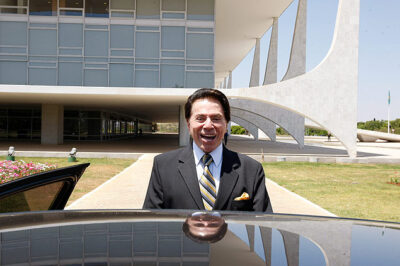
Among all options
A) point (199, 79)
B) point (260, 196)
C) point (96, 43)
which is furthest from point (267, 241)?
point (96, 43)

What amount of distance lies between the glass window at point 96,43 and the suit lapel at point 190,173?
2246cm

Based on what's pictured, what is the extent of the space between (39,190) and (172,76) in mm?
21665

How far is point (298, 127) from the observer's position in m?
32.3

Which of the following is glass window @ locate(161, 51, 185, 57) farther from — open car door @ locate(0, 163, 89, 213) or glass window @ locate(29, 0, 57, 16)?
open car door @ locate(0, 163, 89, 213)

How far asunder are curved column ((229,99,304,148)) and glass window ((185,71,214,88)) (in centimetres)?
1179

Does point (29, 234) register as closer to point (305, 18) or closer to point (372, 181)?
point (372, 181)

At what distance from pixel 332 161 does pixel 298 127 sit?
38.9 feet

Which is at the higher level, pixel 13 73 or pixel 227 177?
pixel 13 73

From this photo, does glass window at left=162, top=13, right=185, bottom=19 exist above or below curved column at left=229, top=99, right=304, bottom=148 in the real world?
above

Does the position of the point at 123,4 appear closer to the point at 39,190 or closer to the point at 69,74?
the point at 69,74

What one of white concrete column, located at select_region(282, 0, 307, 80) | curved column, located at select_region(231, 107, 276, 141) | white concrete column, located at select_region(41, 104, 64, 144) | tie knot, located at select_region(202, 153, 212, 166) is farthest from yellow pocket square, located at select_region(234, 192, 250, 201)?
curved column, located at select_region(231, 107, 276, 141)

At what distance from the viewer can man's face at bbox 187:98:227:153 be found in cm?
280

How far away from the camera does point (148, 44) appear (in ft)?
78.7

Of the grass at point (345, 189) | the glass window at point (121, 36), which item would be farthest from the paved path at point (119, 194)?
the glass window at point (121, 36)
